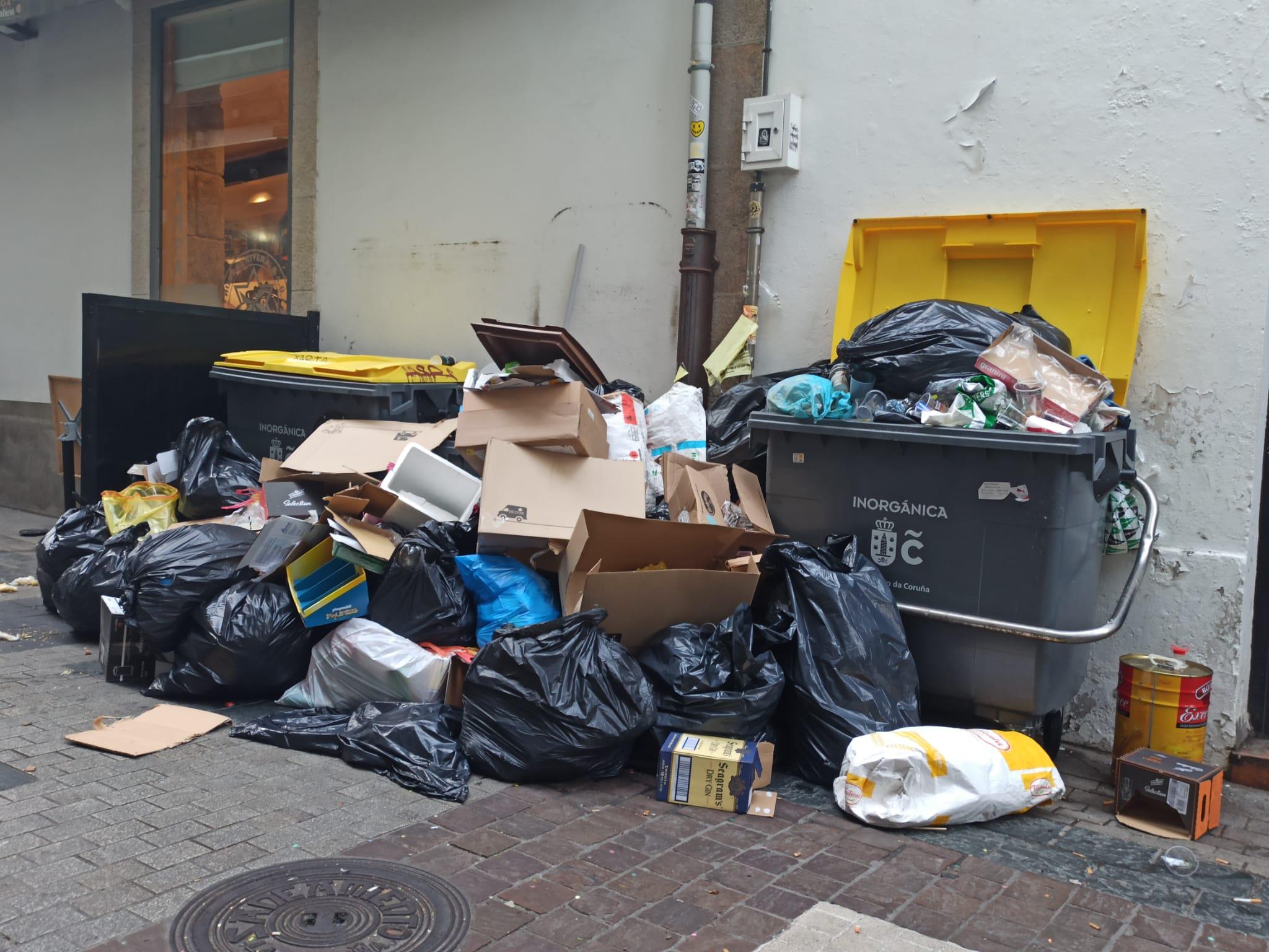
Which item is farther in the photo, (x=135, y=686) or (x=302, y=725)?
(x=135, y=686)

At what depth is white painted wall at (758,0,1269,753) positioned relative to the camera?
388 cm

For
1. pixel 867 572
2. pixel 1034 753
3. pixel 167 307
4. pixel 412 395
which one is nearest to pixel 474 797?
pixel 867 572

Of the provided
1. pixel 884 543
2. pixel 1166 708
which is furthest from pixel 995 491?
pixel 1166 708

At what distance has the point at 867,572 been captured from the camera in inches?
144

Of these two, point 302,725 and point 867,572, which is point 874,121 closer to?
point 867,572

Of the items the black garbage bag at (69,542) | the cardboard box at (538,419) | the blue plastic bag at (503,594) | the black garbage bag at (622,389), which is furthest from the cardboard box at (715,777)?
the black garbage bag at (69,542)

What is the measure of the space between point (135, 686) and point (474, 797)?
1.90 metres

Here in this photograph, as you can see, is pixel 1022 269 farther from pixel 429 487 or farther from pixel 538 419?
pixel 429 487

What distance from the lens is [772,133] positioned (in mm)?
4797

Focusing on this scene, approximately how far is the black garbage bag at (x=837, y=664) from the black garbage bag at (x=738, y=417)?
943 mm

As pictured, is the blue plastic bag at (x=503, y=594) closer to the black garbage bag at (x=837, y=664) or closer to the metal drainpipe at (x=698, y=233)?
the black garbage bag at (x=837, y=664)

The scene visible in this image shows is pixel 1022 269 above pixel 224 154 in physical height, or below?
below

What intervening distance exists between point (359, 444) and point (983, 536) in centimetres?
286

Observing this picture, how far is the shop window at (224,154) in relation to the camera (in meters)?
7.22
